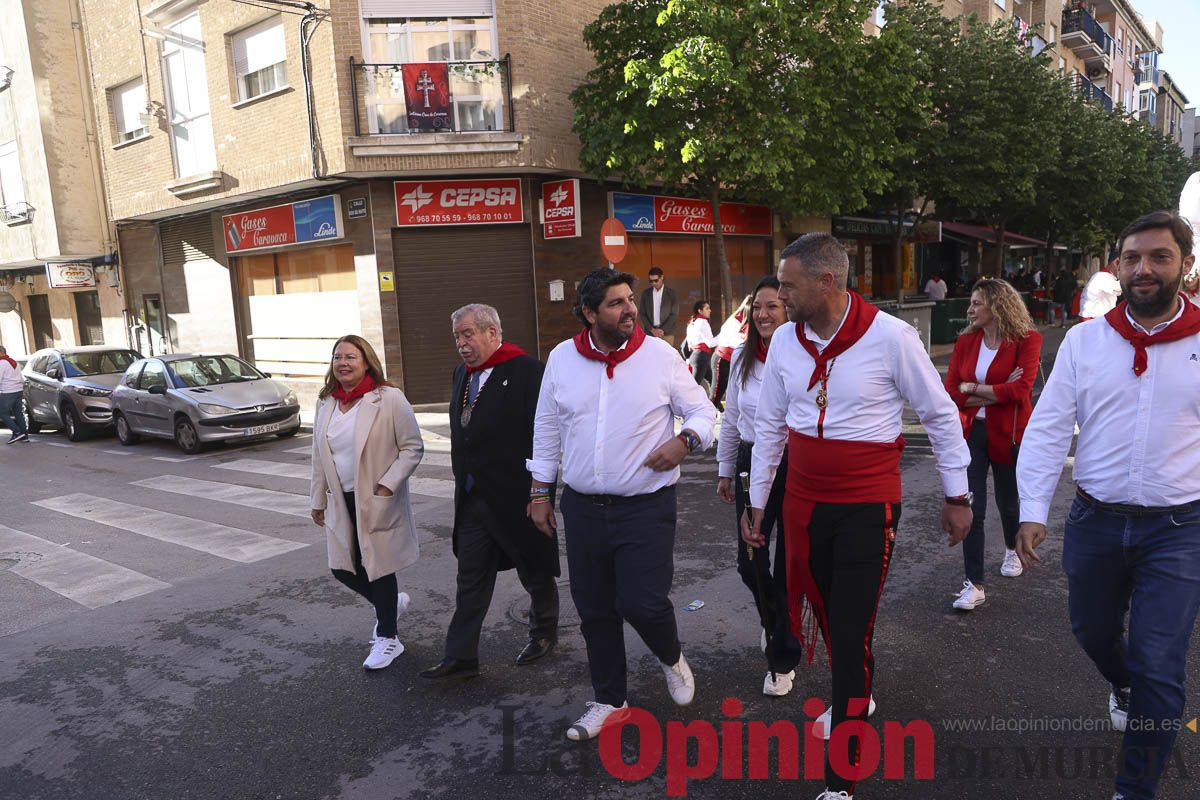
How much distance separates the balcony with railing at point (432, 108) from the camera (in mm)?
13227

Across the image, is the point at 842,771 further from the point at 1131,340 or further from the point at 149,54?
the point at 149,54

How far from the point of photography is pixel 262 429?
12.1m

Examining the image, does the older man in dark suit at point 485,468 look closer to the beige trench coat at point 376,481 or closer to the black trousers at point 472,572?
the black trousers at point 472,572

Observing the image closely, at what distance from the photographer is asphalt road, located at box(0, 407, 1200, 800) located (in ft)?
10.5

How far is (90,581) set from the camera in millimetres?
6234

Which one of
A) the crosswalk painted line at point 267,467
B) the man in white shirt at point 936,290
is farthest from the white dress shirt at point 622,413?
the man in white shirt at point 936,290

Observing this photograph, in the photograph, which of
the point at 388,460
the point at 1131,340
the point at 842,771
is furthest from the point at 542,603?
the point at 1131,340

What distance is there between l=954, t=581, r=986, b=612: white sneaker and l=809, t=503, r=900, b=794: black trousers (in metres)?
1.84

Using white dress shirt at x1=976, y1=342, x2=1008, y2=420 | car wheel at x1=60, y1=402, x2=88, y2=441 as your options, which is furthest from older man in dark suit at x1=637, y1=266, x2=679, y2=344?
car wheel at x1=60, y1=402, x2=88, y2=441

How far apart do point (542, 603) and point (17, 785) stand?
7.71 feet

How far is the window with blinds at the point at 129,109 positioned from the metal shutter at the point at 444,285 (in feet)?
25.7

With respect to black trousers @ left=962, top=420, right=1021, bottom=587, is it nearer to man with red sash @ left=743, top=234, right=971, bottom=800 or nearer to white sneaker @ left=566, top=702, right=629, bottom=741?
man with red sash @ left=743, top=234, right=971, bottom=800

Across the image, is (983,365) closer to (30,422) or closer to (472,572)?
(472,572)

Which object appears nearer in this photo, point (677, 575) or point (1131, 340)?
point (1131, 340)
